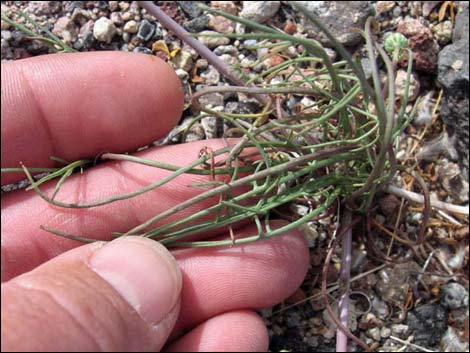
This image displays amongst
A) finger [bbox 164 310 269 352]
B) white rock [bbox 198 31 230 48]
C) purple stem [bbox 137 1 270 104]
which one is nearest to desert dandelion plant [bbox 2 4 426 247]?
purple stem [bbox 137 1 270 104]

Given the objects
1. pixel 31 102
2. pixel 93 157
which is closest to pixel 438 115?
pixel 93 157

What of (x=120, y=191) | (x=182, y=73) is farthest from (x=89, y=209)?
(x=182, y=73)

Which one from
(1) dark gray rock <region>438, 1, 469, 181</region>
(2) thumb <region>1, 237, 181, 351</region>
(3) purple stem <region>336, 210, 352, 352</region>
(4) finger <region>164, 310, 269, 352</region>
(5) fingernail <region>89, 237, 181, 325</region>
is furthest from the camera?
(1) dark gray rock <region>438, 1, 469, 181</region>

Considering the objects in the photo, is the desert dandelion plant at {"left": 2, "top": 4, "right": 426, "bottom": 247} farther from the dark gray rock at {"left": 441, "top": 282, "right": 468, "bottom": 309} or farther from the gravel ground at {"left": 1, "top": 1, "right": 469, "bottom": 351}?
the dark gray rock at {"left": 441, "top": 282, "right": 468, "bottom": 309}

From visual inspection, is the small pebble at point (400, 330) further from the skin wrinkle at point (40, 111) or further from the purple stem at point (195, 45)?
the skin wrinkle at point (40, 111)

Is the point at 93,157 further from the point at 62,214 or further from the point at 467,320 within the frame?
the point at 467,320

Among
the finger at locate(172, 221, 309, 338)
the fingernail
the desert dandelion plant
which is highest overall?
the desert dandelion plant

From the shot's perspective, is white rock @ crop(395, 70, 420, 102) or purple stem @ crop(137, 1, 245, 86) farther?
white rock @ crop(395, 70, 420, 102)
